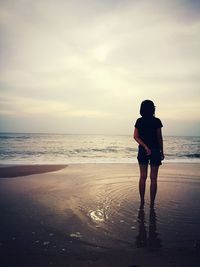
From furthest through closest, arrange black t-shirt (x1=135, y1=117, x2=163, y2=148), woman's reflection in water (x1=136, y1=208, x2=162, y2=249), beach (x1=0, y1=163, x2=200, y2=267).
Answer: black t-shirt (x1=135, y1=117, x2=163, y2=148), woman's reflection in water (x1=136, y1=208, x2=162, y2=249), beach (x1=0, y1=163, x2=200, y2=267)

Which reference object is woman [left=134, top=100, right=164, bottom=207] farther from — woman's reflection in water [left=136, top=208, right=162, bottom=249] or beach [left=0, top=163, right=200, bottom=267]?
woman's reflection in water [left=136, top=208, right=162, bottom=249]

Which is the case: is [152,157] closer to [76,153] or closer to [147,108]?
[147,108]

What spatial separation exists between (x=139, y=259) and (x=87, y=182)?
5934 mm

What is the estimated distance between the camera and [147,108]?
6062 mm

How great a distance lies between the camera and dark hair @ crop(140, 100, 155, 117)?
606 centimetres

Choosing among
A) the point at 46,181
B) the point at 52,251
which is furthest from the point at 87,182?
the point at 52,251

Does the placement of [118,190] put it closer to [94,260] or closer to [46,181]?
[46,181]

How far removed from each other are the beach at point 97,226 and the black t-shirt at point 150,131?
1.46 meters

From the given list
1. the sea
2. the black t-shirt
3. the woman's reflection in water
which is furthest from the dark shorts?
the sea

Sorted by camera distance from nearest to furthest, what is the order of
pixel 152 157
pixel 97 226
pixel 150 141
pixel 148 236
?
pixel 148 236 → pixel 97 226 → pixel 152 157 → pixel 150 141

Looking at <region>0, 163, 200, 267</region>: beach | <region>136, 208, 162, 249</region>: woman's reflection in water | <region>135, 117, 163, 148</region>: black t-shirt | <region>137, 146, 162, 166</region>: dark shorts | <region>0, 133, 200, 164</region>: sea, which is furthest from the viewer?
<region>0, 133, 200, 164</region>: sea

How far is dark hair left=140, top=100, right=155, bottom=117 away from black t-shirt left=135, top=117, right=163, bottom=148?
115 mm

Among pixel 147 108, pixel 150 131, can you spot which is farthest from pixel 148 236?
pixel 147 108

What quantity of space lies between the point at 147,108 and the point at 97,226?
2.83 metres
